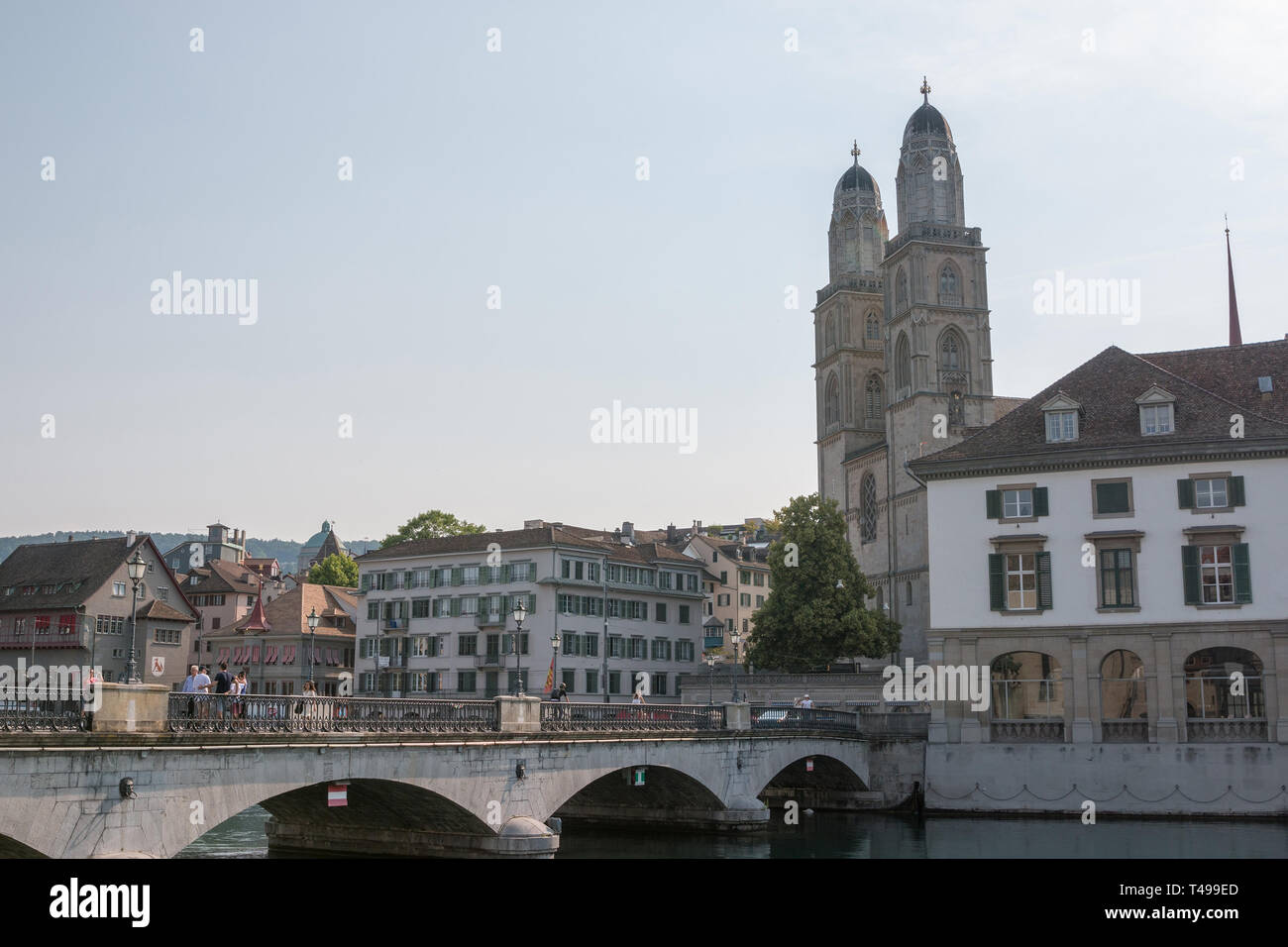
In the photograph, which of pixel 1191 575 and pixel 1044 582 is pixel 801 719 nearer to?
pixel 1044 582

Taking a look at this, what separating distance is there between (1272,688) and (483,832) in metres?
31.1

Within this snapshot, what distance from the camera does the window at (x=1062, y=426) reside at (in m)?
54.3

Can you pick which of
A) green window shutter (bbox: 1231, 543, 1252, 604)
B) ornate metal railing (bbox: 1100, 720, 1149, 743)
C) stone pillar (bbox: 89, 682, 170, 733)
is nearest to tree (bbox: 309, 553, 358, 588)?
ornate metal railing (bbox: 1100, 720, 1149, 743)

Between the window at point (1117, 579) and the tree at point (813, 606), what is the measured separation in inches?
935

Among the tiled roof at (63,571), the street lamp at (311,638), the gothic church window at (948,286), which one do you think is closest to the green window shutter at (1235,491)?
the gothic church window at (948,286)

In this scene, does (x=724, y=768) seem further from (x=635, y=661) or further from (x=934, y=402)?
(x=934, y=402)

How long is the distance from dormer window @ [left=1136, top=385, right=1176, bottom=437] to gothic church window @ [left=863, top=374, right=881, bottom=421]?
50141 mm

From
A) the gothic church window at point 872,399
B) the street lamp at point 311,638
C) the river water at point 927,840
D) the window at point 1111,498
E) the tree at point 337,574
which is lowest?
the river water at point 927,840

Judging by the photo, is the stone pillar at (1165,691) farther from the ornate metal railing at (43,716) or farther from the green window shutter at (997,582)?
the ornate metal railing at (43,716)

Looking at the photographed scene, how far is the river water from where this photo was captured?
134 feet

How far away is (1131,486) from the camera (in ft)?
172

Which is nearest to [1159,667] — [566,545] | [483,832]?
[483,832]

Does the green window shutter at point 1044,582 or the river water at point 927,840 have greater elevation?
the green window shutter at point 1044,582

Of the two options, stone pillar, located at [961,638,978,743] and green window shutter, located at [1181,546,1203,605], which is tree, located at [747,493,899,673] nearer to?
stone pillar, located at [961,638,978,743]
